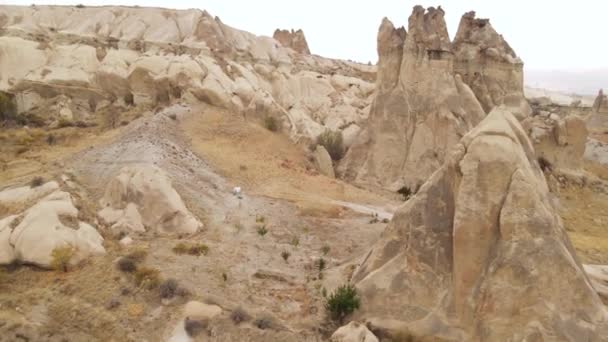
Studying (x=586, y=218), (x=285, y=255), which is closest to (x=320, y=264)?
(x=285, y=255)

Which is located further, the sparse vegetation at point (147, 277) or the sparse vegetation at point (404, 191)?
the sparse vegetation at point (404, 191)

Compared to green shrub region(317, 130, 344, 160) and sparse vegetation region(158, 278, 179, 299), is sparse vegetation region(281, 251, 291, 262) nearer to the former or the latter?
sparse vegetation region(158, 278, 179, 299)

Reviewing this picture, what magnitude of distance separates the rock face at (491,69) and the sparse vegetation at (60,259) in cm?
2453

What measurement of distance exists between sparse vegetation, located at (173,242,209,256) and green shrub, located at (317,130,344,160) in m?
19.5

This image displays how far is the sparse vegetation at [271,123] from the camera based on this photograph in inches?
1284

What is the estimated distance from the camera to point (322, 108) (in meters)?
45.6

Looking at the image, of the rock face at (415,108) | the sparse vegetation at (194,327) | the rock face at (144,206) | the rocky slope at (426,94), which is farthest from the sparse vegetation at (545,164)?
the sparse vegetation at (194,327)

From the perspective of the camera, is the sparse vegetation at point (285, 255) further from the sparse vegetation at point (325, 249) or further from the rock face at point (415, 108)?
the rock face at point (415, 108)

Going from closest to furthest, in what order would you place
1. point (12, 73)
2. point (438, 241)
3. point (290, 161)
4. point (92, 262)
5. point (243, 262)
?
1. point (438, 241)
2. point (92, 262)
3. point (243, 262)
4. point (290, 161)
5. point (12, 73)

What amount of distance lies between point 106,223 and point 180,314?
5690 mm

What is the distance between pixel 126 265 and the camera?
14.8 metres

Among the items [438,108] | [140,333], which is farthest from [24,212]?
[438,108]

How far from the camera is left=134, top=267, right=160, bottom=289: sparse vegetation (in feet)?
46.6

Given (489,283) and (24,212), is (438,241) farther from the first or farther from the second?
(24,212)
